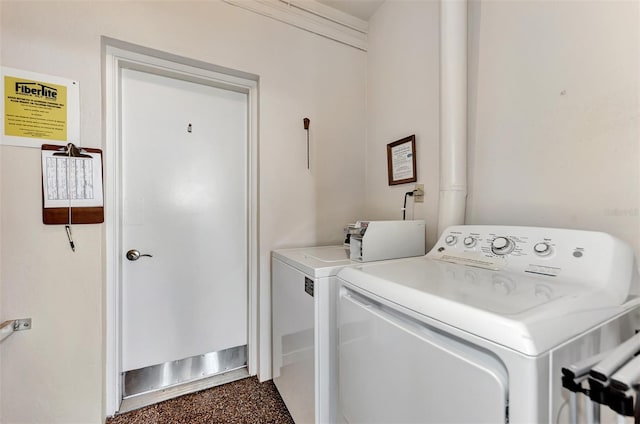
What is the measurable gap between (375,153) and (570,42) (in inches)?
49.0

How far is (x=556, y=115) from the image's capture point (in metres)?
1.09

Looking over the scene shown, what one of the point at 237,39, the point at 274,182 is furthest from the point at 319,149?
the point at 237,39

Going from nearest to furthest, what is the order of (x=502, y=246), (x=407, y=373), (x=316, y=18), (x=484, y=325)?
1. (x=484, y=325)
2. (x=407, y=373)
3. (x=502, y=246)
4. (x=316, y=18)

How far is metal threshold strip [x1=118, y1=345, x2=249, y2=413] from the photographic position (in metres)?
1.62

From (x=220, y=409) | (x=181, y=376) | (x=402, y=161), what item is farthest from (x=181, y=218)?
(x=402, y=161)

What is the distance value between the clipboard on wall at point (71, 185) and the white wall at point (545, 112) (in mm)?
1891

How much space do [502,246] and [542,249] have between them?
127 mm

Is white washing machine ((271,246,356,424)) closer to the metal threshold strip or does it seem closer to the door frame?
the metal threshold strip

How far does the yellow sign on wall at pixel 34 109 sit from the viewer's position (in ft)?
4.05

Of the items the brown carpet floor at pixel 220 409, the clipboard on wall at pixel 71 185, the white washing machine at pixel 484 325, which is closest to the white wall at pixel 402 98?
the white washing machine at pixel 484 325

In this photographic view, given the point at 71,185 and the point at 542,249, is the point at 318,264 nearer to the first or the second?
the point at 542,249

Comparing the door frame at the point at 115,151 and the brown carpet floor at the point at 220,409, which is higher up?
the door frame at the point at 115,151

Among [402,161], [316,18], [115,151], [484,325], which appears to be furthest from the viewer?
[316,18]

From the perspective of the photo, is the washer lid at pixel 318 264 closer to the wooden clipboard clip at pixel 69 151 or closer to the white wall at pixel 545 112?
the white wall at pixel 545 112
